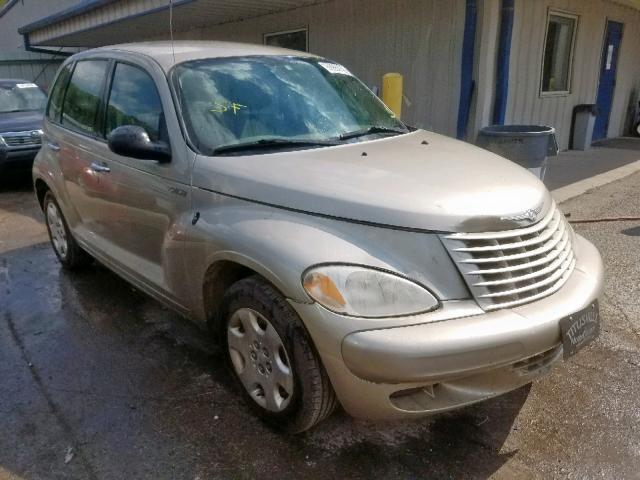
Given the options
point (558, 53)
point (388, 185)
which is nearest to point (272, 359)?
point (388, 185)

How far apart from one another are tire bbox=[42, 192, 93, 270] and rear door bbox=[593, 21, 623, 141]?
10688mm

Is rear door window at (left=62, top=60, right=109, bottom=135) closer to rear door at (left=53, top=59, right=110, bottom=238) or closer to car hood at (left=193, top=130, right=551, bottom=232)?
rear door at (left=53, top=59, right=110, bottom=238)

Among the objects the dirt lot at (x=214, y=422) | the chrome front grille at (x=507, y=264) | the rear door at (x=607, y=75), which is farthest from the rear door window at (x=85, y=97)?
the rear door at (x=607, y=75)

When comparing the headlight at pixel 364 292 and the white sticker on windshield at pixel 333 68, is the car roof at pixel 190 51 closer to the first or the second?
the white sticker on windshield at pixel 333 68

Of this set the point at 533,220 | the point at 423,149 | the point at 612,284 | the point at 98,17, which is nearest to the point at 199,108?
the point at 423,149

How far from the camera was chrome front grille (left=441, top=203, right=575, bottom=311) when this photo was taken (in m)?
2.17

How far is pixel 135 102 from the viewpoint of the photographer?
3.35m

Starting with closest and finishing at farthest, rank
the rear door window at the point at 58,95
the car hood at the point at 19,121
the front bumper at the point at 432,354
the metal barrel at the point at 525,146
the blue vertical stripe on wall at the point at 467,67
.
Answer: the front bumper at the point at 432,354 < the rear door window at the point at 58,95 < the metal barrel at the point at 525,146 < the blue vertical stripe on wall at the point at 467,67 < the car hood at the point at 19,121

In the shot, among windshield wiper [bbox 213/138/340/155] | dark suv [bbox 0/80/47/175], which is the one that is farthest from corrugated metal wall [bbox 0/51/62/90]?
windshield wiper [bbox 213/138/340/155]

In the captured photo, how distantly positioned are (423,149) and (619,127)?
12.1 metres

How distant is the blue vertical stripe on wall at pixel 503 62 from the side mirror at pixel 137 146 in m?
A: 6.43

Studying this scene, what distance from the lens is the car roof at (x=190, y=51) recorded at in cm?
325

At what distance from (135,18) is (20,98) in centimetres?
361

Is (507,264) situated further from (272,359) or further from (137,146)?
(137,146)
